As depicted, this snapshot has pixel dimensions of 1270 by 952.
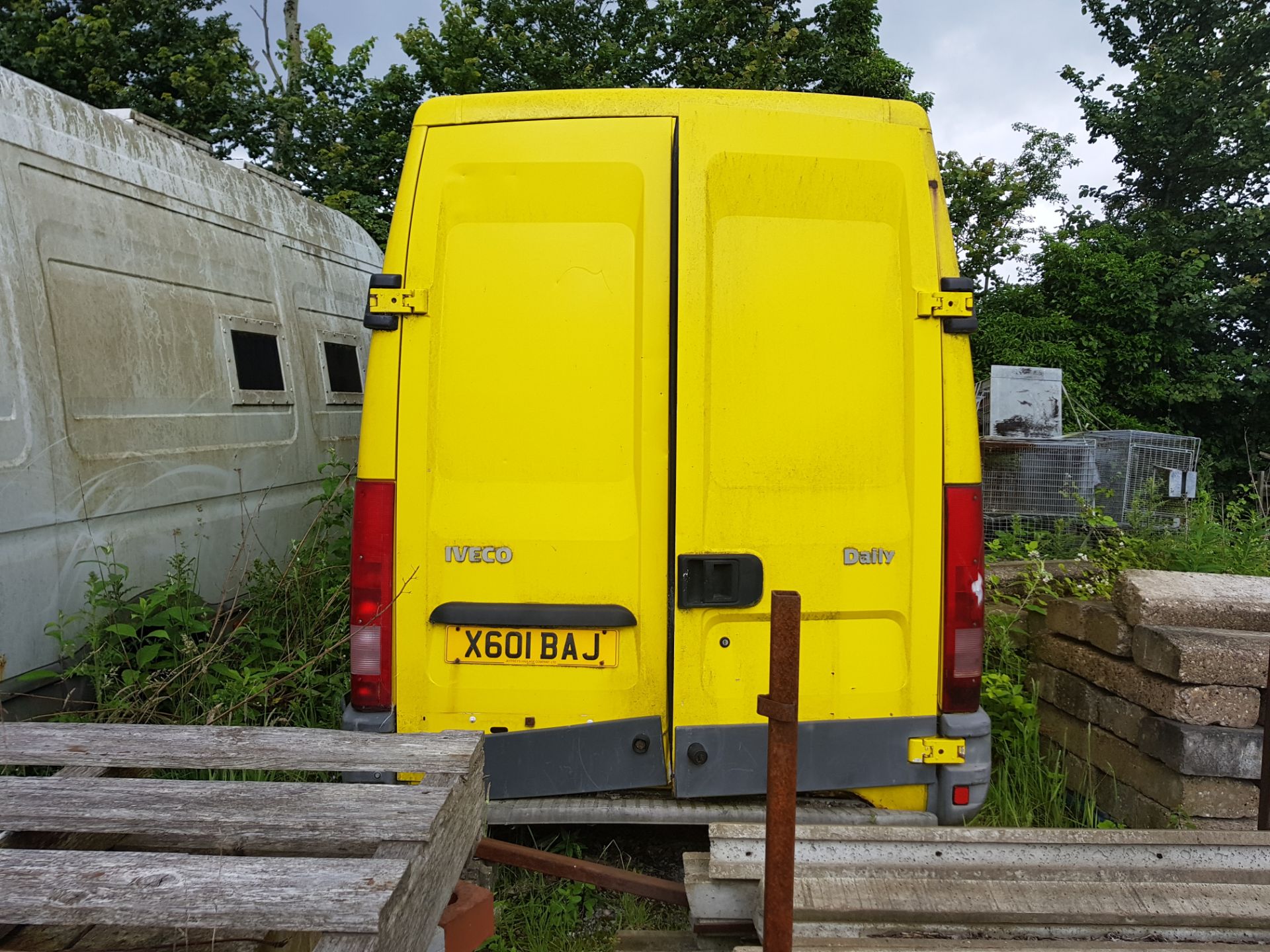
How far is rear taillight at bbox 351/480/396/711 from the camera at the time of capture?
2754 millimetres

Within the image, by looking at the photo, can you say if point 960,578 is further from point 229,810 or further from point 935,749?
point 229,810

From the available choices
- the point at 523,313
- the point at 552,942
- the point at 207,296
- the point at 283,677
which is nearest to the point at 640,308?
the point at 523,313

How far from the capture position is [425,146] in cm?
282

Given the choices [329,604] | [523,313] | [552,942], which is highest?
[523,313]

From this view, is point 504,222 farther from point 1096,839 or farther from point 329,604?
point 1096,839

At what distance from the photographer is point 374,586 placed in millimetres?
2760

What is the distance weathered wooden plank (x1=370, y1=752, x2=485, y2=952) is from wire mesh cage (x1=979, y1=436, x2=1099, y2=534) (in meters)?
5.73

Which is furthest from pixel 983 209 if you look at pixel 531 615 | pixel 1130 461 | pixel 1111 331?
pixel 531 615

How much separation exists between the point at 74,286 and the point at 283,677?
186 centimetres

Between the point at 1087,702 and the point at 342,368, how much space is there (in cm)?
493

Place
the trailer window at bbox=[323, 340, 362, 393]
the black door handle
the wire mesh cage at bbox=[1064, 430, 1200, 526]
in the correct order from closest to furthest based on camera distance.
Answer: the black door handle, the trailer window at bbox=[323, 340, 362, 393], the wire mesh cage at bbox=[1064, 430, 1200, 526]

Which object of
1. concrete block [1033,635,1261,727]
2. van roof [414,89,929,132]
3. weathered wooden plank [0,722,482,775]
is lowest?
concrete block [1033,635,1261,727]

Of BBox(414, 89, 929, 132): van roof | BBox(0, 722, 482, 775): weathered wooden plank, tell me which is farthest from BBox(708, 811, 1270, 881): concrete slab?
BBox(414, 89, 929, 132): van roof

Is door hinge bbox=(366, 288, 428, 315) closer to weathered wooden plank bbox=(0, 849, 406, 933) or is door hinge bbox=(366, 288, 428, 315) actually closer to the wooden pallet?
the wooden pallet
